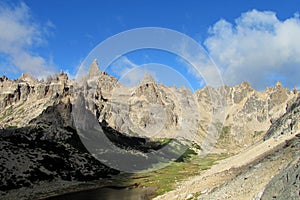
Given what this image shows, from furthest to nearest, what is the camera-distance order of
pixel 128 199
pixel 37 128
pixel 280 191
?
pixel 37 128
pixel 128 199
pixel 280 191

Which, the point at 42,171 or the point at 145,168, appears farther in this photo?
the point at 145,168

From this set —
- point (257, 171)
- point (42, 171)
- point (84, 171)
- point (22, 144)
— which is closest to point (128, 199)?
point (257, 171)

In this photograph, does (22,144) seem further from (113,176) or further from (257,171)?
(257,171)

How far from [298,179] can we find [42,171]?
128 meters

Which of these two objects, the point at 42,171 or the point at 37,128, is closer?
the point at 42,171

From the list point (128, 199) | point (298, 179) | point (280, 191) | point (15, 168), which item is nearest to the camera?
point (298, 179)

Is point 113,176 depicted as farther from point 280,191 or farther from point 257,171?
point 280,191

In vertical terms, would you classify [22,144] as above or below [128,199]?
above

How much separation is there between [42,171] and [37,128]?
66568 mm

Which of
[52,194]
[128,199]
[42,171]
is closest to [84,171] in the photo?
[42,171]

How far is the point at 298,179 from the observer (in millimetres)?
24719

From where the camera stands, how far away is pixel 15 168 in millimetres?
126625

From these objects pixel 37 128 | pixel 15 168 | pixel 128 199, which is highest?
pixel 37 128

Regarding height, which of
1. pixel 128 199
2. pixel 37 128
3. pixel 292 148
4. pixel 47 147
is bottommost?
pixel 128 199
